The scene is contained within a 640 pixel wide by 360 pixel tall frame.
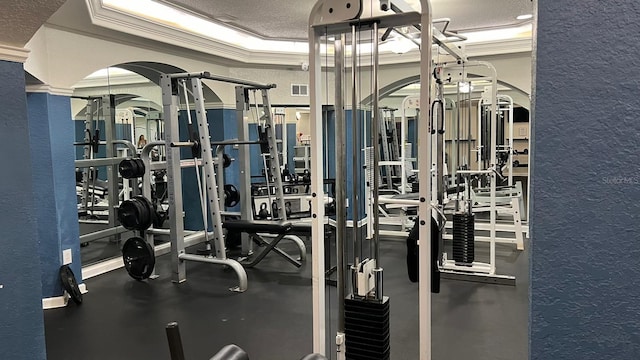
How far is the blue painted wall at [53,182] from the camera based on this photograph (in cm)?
378

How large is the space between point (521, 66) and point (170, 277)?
16.2ft

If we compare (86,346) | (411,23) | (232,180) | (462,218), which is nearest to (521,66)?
(462,218)

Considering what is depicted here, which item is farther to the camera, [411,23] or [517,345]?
[517,345]

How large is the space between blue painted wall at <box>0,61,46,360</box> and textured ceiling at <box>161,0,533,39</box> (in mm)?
2845

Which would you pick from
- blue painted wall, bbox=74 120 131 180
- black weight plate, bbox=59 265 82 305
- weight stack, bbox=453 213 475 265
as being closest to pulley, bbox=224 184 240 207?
blue painted wall, bbox=74 120 131 180

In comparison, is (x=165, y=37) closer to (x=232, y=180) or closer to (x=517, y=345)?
(x=232, y=180)

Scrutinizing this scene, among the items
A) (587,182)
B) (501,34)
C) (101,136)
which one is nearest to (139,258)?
(101,136)

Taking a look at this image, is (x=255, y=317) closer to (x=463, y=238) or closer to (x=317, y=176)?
(x=317, y=176)

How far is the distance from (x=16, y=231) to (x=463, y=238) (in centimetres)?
381

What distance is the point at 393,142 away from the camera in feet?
29.0

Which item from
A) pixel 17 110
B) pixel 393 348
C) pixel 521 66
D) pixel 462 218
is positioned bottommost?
pixel 393 348

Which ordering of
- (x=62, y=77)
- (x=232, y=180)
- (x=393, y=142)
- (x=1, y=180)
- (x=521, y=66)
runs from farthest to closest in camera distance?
1. (x=393, y=142)
2. (x=232, y=180)
3. (x=521, y=66)
4. (x=62, y=77)
5. (x=1, y=180)

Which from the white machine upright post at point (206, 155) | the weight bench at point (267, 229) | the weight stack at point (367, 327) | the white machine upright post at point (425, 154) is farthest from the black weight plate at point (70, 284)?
the white machine upright post at point (425, 154)

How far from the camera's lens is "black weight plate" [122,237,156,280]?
4.59 meters
